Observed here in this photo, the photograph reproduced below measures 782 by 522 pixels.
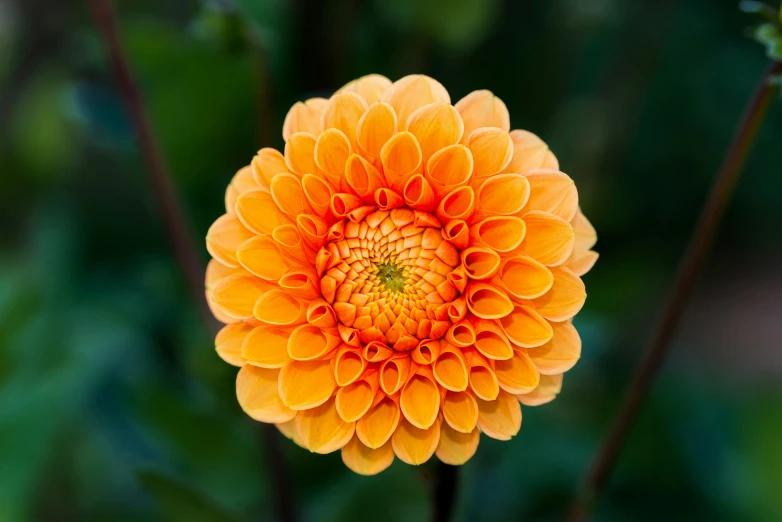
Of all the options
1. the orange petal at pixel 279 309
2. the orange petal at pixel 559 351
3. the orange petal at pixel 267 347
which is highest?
the orange petal at pixel 559 351
